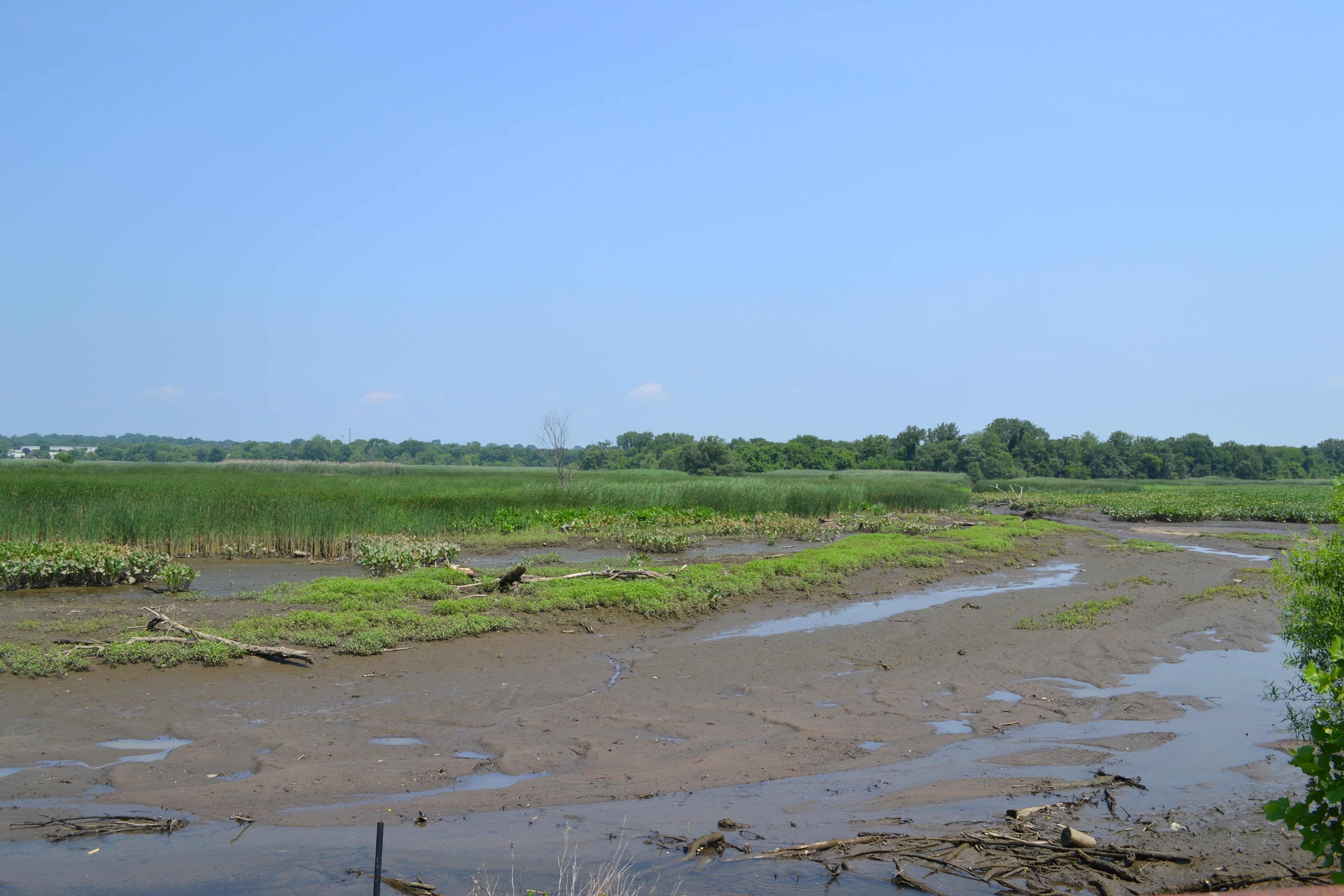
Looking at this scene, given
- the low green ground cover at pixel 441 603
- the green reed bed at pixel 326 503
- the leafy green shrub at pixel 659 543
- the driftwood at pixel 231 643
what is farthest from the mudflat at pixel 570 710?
the leafy green shrub at pixel 659 543

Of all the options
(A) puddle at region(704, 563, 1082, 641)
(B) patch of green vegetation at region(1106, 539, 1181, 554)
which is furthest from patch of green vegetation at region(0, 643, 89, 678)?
(B) patch of green vegetation at region(1106, 539, 1181, 554)

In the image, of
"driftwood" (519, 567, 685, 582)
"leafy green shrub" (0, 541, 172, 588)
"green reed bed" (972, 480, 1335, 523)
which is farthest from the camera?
"green reed bed" (972, 480, 1335, 523)

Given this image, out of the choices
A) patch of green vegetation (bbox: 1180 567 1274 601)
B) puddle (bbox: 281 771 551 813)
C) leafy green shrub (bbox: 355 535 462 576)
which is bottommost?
puddle (bbox: 281 771 551 813)

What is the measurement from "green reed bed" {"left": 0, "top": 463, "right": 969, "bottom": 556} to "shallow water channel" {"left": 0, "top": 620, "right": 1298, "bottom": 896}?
47.7 ft

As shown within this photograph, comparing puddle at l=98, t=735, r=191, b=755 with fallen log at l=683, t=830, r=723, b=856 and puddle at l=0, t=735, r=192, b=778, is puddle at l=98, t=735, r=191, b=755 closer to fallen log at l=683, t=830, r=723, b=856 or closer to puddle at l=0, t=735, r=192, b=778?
puddle at l=0, t=735, r=192, b=778

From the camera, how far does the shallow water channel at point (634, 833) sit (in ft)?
15.9

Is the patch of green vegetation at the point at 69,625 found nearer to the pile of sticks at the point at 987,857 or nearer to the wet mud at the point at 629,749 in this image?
the wet mud at the point at 629,749

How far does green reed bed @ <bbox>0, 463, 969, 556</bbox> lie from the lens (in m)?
18.1

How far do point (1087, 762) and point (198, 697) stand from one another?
8.16m

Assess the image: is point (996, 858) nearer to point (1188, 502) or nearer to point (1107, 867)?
point (1107, 867)

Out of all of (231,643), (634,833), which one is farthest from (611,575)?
(634,833)

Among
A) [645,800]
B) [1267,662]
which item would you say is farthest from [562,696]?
[1267,662]

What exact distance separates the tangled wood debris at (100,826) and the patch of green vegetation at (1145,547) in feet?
77.6

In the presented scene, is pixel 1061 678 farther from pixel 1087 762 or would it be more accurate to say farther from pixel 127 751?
pixel 127 751
